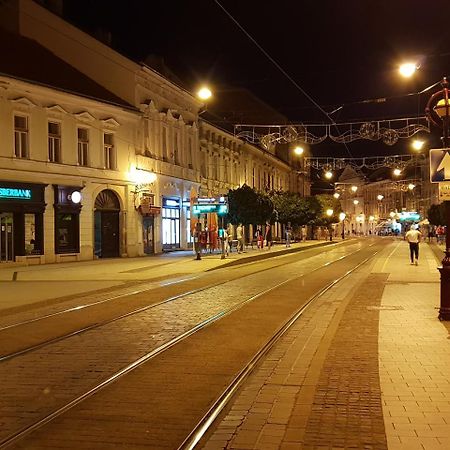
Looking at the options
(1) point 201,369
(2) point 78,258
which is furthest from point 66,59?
(1) point 201,369

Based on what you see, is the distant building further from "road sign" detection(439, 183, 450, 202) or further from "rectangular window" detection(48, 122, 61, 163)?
"road sign" detection(439, 183, 450, 202)

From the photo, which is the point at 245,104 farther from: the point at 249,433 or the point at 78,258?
the point at 249,433

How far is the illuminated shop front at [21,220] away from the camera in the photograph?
89.3ft

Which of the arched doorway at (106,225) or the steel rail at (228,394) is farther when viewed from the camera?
the arched doorway at (106,225)

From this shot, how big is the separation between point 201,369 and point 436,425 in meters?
3.39

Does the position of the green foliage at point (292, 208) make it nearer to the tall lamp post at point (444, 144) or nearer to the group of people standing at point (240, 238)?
the group of people standing at point (240, 238)

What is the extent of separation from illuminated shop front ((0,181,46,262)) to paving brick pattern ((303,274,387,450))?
19776 millimetres

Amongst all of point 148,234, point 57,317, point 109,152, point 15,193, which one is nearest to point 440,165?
point 57,317

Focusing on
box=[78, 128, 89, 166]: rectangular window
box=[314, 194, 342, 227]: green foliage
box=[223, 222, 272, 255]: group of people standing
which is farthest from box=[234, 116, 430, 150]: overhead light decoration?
box=[314, 194, 342, 227]: green foliage

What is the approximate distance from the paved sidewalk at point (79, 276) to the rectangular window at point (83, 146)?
16.5 feet

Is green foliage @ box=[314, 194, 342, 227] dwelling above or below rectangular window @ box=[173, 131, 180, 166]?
below

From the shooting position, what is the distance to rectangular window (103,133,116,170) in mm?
33469

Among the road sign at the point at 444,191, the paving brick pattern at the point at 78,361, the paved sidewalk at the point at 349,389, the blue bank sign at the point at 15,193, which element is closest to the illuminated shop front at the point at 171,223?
the blue bank sign at the point at 15,193

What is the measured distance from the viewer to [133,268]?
26.5 meters
